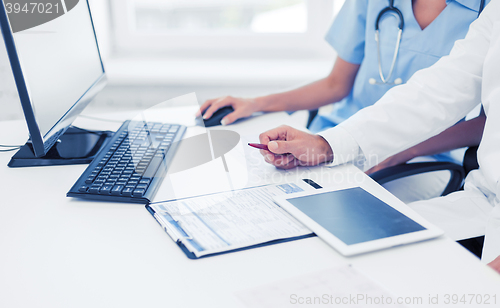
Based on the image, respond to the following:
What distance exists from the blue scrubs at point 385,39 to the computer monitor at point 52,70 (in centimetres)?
71

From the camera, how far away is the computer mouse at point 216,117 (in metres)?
1.05

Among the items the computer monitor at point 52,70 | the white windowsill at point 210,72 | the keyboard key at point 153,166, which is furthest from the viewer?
the white windowsill at point 210,72

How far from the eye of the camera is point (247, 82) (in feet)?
6.50

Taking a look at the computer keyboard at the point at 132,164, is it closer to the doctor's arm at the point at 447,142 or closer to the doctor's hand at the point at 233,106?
the doctor's hand at the point at 233,106

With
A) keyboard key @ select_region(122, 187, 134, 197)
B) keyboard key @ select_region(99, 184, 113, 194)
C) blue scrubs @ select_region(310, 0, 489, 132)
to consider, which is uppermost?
blue scrubs @ select_region(310, 0, 489, 132)

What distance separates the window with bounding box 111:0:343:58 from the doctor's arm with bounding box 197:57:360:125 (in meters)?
0.86

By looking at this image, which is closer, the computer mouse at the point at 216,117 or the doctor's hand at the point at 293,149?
the doctor's hand at the point at 293,149

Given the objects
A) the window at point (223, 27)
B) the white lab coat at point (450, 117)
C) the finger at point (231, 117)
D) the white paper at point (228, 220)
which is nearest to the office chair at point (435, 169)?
the white lab coat at point (450, 117)

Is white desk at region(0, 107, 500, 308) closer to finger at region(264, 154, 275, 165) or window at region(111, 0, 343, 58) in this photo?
finger at region(264, 154, 275, 165)

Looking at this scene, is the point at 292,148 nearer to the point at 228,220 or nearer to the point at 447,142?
the point at 228,220

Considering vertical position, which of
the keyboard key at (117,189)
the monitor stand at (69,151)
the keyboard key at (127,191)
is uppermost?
the monitor stand at (69,151)

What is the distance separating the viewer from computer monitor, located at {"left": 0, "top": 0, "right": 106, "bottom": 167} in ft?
→ 2.06

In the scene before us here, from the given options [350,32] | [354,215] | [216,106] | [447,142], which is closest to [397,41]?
[350,32]

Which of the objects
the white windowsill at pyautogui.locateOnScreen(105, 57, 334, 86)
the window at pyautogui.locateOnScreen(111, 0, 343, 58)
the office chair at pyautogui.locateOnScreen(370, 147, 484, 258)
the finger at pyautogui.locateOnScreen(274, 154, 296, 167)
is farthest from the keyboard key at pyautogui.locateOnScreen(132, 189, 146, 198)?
the window at pyautogui.locateOnScreen(111, 0, 343, 58)
